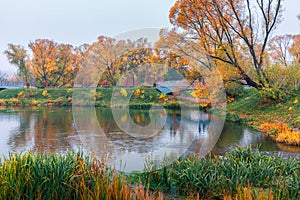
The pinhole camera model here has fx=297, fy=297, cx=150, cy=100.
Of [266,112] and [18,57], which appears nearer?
[266,112]

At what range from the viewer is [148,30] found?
1193 cm

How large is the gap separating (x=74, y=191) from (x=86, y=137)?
877 cm

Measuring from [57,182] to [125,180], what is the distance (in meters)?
1.27

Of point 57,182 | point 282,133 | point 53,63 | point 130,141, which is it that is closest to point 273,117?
point 282,133

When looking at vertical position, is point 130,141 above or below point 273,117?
below

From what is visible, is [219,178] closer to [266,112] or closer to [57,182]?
[57,182]

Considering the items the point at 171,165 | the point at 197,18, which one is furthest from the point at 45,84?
the point at 171,165

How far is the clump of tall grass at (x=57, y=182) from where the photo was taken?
14.7 feet

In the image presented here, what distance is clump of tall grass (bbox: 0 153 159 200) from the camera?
4473 millimetres

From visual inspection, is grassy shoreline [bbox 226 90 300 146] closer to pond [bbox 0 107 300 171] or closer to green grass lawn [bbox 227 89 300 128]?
green grass lawn [bbox 227 89 300 128]

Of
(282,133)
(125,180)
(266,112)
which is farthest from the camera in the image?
(266,112)

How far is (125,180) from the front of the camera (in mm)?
5496

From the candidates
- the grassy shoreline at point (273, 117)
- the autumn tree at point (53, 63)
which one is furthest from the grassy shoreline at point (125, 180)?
the autumn tree at point (53, 63)

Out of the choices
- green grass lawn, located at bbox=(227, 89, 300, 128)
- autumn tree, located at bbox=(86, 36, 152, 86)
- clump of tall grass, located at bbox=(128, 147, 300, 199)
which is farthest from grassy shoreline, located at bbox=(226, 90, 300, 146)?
autumn tree, located at bbox=(86, 36, 152, 86)
